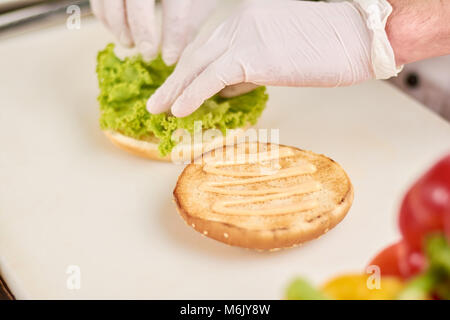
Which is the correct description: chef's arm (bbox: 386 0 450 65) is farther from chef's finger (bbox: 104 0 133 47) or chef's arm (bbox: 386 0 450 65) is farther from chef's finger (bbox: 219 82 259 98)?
chef's finger (bbox: 104 0 133 47)

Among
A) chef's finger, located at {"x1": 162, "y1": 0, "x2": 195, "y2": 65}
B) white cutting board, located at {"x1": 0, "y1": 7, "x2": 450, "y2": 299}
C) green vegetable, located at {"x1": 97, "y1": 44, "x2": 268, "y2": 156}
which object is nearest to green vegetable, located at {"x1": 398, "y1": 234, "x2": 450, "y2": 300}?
white cutting board, located at {"x1": 0, "y1": 7, "x2": 450, "y2": 299}

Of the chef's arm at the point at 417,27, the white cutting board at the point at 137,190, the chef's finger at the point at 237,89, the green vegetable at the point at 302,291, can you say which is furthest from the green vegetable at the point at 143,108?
the green vegetable at the point at 302,291

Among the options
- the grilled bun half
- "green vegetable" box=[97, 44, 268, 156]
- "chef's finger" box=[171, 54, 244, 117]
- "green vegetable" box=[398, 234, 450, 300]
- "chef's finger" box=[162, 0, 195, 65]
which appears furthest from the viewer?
"chef's finger" box=[162, 0, 195, 65]

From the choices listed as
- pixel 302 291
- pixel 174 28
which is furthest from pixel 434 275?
pixel 174 28

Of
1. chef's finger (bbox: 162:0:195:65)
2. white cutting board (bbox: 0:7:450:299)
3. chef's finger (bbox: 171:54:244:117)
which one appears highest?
chef's finger (bbox: 162:0:195:65)

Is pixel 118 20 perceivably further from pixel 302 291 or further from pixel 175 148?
pixel 302 291

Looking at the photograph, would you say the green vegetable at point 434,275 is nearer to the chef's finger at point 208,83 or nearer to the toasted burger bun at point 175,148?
the chef's finger at point 208,83

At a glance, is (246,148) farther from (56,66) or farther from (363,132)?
(56,66)
